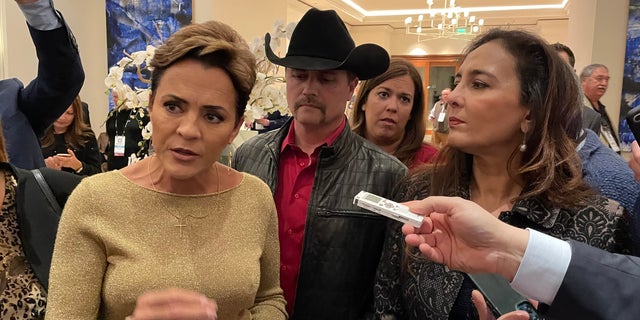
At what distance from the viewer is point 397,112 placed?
8.62 feet

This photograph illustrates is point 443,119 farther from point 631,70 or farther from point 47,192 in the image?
point 631,70

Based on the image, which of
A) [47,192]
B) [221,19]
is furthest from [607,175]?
[221,19]

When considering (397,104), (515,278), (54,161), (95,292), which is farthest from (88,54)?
(515,278)

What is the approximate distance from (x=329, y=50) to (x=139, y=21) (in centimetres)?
444

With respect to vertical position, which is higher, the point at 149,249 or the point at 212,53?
the point at 212,53

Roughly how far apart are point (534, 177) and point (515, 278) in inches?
20.9

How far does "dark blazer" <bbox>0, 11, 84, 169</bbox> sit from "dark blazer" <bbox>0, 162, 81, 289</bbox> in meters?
0.54

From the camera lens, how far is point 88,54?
5.80 meters

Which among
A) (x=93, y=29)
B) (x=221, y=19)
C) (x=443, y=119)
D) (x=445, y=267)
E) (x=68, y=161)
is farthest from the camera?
(x=93, y=29)

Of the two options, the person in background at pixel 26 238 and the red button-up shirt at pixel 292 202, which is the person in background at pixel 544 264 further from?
the person in background at pixel 26 238

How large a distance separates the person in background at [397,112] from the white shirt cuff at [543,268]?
1550 mm

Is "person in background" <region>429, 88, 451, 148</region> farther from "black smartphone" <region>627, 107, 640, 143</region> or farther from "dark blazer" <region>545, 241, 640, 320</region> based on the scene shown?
"dark blazer" <region>545, 241, 640, 320</region>

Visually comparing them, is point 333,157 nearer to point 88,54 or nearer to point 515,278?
point 515,278

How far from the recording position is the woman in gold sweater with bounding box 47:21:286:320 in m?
1.13
